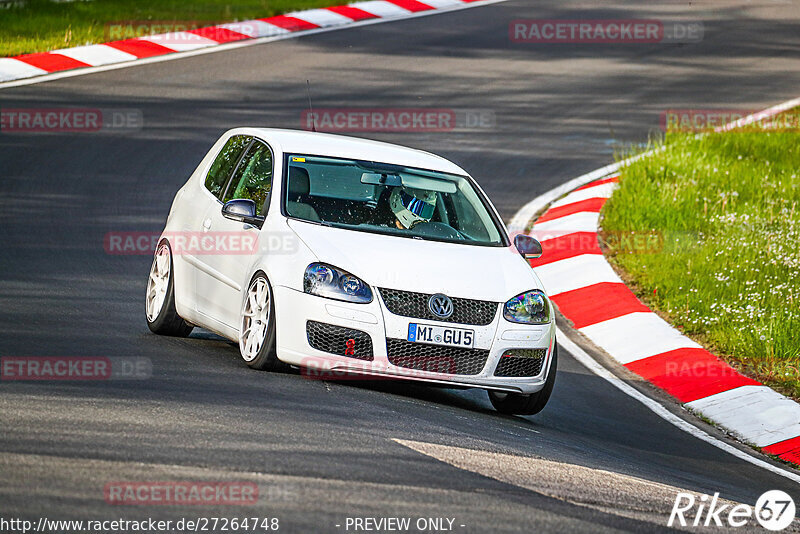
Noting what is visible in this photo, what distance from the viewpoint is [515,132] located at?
1817 centimetres

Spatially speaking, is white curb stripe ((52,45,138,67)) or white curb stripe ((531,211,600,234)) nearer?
white curb stripe ((531,211,600,234))

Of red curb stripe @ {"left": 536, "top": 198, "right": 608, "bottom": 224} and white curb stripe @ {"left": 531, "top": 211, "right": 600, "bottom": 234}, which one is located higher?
red curb stripe @ {"left": 536, "top": 198, "right": 608, "bottom": 224}

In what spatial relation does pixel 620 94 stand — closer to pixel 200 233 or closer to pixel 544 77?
pixel 544 77

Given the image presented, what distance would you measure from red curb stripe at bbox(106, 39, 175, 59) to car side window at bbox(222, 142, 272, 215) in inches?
Result: 414

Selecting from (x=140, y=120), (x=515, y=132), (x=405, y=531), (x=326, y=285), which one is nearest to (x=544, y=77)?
(x=515, y=132)

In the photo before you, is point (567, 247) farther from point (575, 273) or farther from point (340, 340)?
point (340, 340)

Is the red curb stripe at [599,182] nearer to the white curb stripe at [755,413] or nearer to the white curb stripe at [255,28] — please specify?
the white curb stripe at [755,413]
